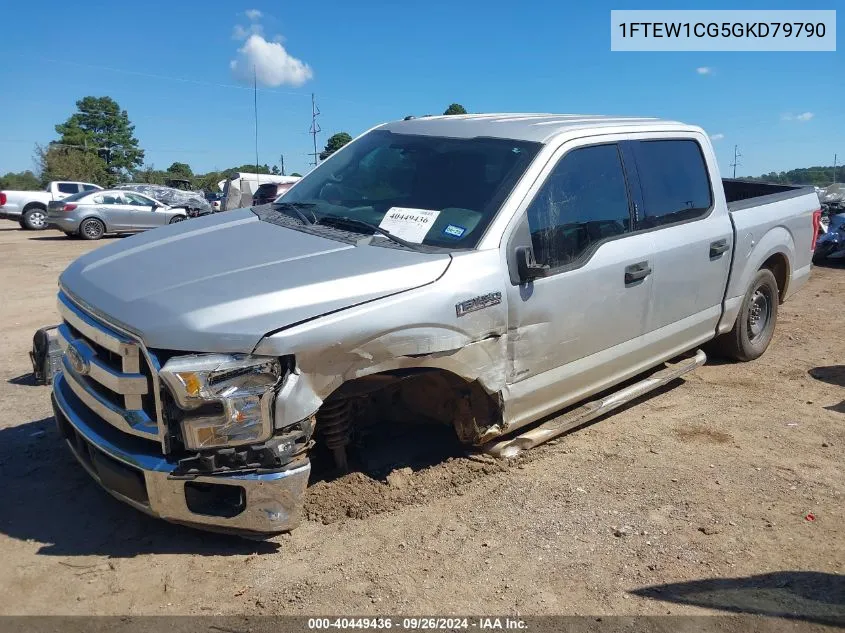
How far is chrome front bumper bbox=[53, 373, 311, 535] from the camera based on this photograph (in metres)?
2.81

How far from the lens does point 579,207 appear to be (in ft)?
12.9

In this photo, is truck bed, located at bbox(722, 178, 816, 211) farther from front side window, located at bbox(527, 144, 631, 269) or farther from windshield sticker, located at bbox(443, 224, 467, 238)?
windshield sticker, located at bbox(443, 224, 467, 238)

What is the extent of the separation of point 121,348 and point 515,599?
190 cm

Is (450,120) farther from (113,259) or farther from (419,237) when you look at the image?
(113,259)

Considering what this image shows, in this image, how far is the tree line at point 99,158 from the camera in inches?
2240

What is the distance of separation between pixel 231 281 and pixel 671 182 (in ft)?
10.4

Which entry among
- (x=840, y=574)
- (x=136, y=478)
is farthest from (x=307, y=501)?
(x=840, y=574)

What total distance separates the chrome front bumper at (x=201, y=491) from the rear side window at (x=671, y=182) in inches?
108

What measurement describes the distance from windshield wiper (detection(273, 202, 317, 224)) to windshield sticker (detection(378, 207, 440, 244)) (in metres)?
0.45

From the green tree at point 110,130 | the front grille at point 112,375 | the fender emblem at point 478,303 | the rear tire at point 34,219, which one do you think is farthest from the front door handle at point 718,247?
the green tree at point 110,130

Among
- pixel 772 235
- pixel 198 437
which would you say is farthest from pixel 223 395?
pixel 772 235

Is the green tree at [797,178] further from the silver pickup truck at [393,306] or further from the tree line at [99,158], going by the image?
the tree line at [99,158]

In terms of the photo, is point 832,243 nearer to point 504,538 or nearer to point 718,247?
point 718,247

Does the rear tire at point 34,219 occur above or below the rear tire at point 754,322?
above
